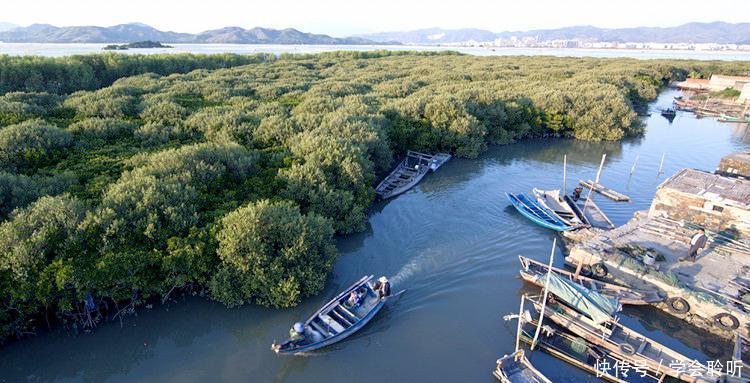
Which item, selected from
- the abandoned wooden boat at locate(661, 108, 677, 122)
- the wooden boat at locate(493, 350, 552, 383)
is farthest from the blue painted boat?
the abandoned wooden boat at locate(661, 108, 677, 122)

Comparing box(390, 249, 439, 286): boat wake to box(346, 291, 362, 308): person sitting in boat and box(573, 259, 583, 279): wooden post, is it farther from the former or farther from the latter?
box(573, 259, 583, 279): wooden post

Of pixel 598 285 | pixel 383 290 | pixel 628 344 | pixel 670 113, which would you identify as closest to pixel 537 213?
pixel 598 285

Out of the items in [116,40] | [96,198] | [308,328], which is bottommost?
[308,328]

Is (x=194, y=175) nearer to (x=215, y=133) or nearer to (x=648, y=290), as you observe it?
(x=215, y=133)

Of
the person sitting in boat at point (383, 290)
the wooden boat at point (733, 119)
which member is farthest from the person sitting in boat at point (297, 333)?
the wooden boat at point (733, 119)

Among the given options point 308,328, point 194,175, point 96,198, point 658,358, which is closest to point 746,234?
point 658,358
